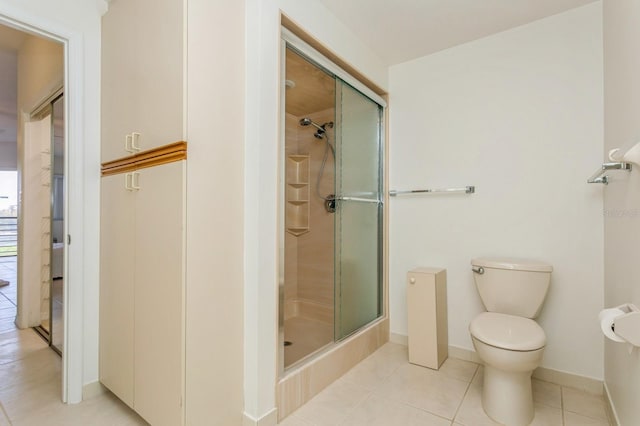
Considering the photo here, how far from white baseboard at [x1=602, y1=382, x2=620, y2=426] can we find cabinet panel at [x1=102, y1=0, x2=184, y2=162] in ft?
7.57

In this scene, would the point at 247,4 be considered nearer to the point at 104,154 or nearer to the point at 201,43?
the point at 201,43

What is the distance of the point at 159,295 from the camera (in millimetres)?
1367

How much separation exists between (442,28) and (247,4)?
1.32 meters

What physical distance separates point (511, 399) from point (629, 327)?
84cm

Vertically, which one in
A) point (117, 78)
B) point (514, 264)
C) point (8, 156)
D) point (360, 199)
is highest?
point (8, 156)

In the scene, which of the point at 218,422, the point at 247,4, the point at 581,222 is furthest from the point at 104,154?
the point at 581,222

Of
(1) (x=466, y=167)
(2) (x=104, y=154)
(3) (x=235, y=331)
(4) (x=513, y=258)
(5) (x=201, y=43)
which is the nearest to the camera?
(5) (x=201, y=43)

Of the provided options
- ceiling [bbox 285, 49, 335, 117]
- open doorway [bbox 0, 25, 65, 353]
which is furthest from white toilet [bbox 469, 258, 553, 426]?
open doorway [bbox 0, 25, 65, 353]

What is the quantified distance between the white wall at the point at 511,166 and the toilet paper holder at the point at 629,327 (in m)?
1.08

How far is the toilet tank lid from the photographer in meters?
1.79

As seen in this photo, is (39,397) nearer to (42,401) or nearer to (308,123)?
(42,401)

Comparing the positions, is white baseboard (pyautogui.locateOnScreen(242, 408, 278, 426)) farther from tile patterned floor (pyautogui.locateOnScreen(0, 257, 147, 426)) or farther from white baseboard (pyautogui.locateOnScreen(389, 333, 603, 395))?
white baseboard (pyautogui.locateOnScreen(389, 333, 603, 395))

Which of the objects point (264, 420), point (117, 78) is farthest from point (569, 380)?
point (117, 78)

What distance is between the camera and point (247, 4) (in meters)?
1.49
